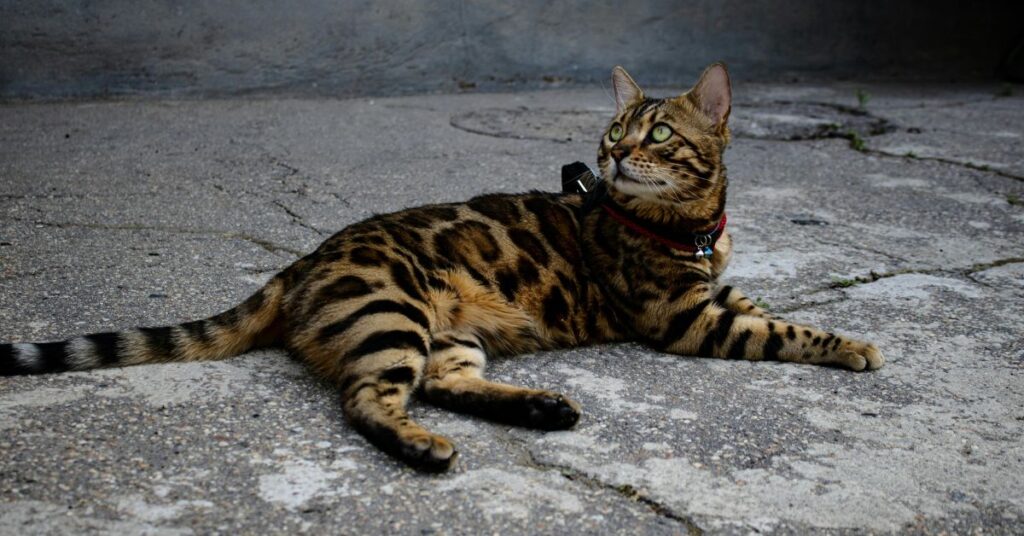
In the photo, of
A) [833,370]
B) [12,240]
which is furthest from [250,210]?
[833,370]

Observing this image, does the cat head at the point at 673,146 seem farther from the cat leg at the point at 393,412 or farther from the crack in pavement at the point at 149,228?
the crack in pavement at the point at 149,228

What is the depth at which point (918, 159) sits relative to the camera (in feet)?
19.9

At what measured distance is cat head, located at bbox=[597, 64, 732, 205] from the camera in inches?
127

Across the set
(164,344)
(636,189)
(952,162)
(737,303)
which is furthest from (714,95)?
(952,162)

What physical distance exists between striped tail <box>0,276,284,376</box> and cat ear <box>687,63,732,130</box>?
1553 mm

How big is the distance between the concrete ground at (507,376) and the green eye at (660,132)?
707mm

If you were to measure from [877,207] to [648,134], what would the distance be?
2210 millimetres

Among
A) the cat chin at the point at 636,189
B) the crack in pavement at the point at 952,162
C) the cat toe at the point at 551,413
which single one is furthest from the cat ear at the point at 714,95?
the crack in pavement at the point at 952,162

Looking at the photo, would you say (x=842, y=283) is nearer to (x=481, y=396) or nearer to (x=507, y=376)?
(x=507, y=376)

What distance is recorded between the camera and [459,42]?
7.92 meters

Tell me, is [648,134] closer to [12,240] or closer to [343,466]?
[343,466]

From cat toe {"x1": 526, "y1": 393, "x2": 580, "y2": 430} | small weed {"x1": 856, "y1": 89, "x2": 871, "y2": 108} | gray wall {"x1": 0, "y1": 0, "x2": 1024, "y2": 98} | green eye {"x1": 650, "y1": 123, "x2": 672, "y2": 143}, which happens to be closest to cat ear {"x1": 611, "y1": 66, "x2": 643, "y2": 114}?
green eye {"x1": 650, "y1": 123, "x2": 672, "y2": 143}

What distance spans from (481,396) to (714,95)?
4.76 ft

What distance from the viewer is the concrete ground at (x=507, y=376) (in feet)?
7.08
